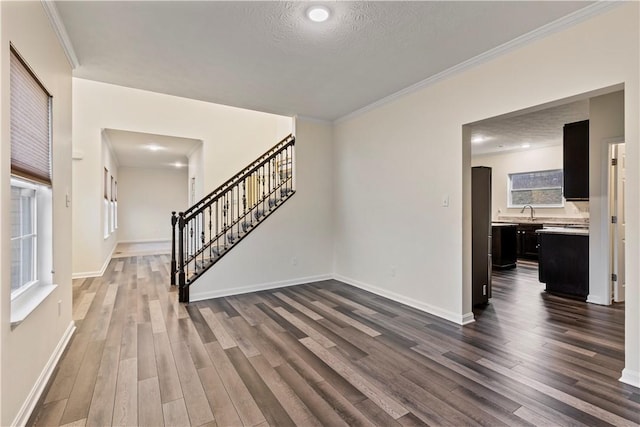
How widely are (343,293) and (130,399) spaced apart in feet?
9.75

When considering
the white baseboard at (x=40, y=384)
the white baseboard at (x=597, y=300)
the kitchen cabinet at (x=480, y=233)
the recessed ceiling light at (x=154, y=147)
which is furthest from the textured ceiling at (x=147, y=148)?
the white baseboard at (x=597, y=300)

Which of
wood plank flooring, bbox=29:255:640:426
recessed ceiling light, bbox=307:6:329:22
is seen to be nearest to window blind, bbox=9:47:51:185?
wood plank flooring, bbox=29:255:640:426

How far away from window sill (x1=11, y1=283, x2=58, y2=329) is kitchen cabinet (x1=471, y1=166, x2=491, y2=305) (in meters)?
4.22

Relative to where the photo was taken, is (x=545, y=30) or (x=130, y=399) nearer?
(x=130, y=399)

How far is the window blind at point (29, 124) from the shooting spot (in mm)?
1780

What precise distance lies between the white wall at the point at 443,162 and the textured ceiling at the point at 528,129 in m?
0.74

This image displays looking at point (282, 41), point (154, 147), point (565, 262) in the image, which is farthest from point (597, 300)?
point (154, 147)

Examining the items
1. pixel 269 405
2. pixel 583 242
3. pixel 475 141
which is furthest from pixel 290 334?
pixel 475 141

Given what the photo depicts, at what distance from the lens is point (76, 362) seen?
256 cm

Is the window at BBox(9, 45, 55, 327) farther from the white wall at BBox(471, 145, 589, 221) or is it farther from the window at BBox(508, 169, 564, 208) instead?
the window at BBox(508, 169, 564, 208)

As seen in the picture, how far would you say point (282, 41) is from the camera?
2779mm

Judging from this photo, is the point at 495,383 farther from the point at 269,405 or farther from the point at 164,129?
the point at 164,129

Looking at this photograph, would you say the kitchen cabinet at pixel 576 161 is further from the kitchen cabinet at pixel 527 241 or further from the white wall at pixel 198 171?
the white wall at pixel 198 171

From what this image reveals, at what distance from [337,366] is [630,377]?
2077mm
